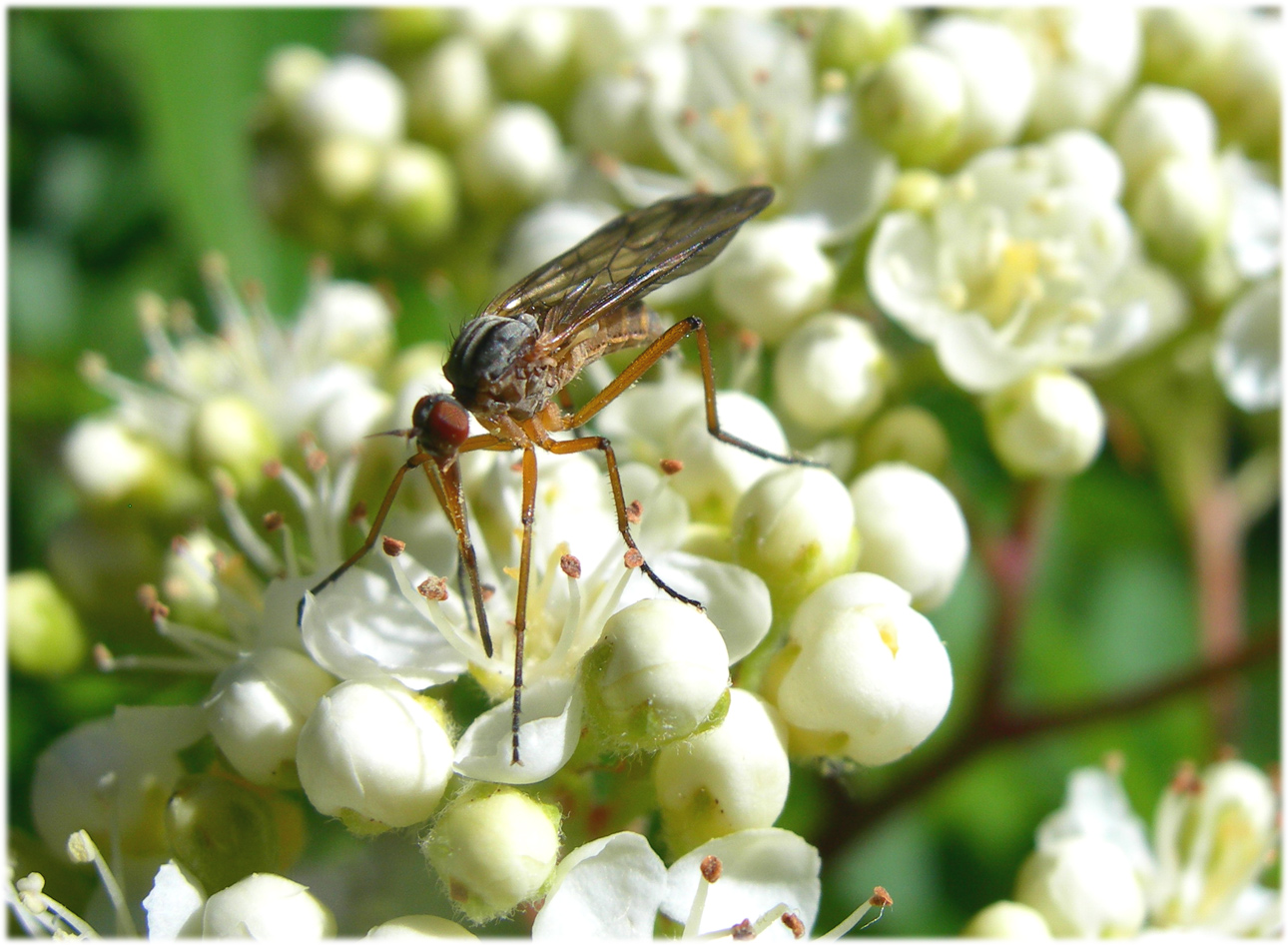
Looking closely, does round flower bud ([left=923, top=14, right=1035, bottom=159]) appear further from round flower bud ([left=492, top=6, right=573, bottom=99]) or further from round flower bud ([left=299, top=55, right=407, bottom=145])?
round flower bud ([left=299, top=55, right=407, bottom=145])

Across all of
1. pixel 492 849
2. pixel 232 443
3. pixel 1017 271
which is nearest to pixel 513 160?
pixel 232 443

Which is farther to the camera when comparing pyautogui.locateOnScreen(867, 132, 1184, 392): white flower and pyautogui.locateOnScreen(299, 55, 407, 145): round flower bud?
pyautogui.locateOnScreen(299, 55, 407, 145): round flower bud

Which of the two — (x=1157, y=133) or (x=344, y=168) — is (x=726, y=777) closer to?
(x=1157, y=133)

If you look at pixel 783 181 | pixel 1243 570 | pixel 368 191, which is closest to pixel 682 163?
pixel 783 181

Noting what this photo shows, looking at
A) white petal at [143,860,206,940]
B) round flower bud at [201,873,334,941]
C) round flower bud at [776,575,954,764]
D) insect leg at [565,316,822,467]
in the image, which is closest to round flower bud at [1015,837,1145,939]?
round flower bud at [776,575,954,764]

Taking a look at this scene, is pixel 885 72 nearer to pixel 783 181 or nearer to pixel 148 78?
pixel 783 181

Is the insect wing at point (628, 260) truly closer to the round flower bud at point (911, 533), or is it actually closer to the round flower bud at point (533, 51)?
the round flower bud at point (911, 533)
